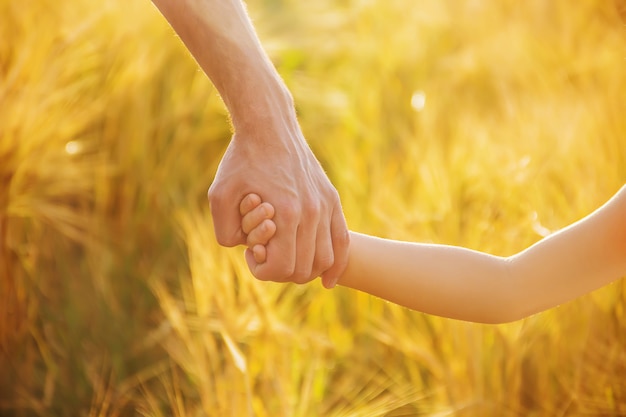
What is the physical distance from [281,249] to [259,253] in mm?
20

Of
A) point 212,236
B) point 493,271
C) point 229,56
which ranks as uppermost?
point 229,56

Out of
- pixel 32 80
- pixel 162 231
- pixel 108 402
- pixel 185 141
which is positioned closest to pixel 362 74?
pixel 185 141

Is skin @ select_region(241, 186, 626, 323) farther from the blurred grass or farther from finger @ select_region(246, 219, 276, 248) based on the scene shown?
the blurred grass

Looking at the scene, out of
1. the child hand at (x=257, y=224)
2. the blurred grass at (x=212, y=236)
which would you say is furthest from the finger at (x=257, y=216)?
the blurred grass at (x=212, y=236)

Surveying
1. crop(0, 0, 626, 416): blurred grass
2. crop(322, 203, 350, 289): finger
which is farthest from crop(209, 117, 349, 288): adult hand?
crop(0, 0, 626, 416): blurred grass

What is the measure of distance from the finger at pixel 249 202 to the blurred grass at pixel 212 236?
0.23 meters

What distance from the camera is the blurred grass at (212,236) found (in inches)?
42.1

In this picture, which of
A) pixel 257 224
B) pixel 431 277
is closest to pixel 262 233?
pixel 257 224

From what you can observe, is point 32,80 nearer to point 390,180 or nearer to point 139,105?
point 139,105

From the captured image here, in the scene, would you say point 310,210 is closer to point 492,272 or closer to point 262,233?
point 262,233

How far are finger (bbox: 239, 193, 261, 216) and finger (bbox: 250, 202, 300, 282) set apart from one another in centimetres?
2

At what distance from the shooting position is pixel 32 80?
1.21 meters

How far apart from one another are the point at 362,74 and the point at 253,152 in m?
1.16

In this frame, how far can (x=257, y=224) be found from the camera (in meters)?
0.72
